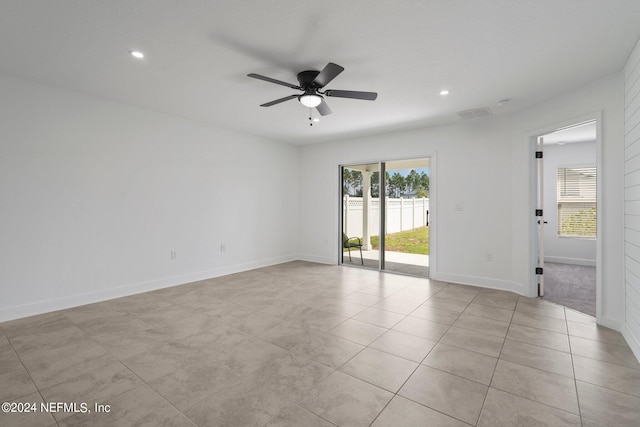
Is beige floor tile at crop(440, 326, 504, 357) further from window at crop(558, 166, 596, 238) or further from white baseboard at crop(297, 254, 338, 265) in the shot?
window at crop(558, 166, 596, 238)

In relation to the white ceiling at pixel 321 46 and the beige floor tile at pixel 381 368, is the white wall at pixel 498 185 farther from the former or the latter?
the beige floor tile at pixel 381 368

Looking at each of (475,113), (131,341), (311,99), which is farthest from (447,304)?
(131,341)

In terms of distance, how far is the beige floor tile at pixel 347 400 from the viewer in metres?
1.69

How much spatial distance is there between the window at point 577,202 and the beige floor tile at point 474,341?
5120 mm

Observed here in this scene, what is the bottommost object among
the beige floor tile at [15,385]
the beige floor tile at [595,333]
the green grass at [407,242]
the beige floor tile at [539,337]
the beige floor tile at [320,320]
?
the beige floor tile at [595,333]

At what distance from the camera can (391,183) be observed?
7.49 metres

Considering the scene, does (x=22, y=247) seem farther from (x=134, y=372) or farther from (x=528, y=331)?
(x=528, y=331)

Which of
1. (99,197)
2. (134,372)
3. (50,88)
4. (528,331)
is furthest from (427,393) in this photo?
(50,88)

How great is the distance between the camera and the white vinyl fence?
266 inches

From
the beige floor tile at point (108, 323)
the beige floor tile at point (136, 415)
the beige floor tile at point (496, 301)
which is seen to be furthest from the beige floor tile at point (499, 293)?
the beige floor tile at point (108, 323)

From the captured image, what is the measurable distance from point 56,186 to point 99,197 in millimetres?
430

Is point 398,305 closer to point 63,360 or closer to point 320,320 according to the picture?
point 320,320

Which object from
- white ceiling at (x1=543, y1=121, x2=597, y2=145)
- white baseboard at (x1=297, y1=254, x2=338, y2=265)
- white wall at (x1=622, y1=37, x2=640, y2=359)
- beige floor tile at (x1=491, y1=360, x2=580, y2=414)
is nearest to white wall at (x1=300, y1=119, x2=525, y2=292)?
white wall at (x1=622, y1=37, x2=640, y2=359)

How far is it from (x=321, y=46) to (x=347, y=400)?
2.72 m
